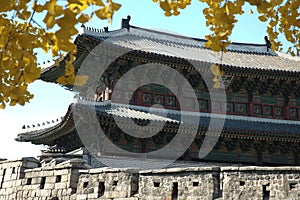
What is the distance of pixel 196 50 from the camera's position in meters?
19.8

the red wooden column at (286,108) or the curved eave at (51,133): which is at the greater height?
the red wooden column at (286,108)

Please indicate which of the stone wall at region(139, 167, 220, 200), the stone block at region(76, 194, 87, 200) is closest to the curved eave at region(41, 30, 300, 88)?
the stone block at region(76, 194, 87, 200)

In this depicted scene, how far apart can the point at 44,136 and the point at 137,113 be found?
3973 millimetres

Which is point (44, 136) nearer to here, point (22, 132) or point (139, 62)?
point (22, 132)

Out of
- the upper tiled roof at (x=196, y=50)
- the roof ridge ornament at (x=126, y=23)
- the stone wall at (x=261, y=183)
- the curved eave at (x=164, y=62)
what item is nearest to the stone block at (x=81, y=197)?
the stone wall at (x=261, y=183)

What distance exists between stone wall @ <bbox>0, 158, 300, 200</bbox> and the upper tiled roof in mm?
6351

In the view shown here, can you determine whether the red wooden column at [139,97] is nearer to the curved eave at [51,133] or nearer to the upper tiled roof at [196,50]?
the upper tiled roof at [196,50]

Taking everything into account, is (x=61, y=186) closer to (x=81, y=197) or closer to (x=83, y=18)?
(x=81, y=197)

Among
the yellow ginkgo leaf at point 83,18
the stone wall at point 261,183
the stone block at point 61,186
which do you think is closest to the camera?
the yellow ginkgo leaf at point 83,18

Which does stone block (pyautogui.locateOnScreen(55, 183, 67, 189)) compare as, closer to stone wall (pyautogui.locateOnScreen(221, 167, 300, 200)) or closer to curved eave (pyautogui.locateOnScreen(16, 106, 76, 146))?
curved eave (pyautogui.locateOnScreen(16, 106, 76, 146))

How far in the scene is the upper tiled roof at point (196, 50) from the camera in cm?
1711

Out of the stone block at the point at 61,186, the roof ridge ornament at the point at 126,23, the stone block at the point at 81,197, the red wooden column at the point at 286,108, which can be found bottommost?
the stone block at the point at 81,197

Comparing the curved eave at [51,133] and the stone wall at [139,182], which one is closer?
the stone wall at [139,182]

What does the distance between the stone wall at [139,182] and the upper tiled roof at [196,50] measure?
20.8 feet
